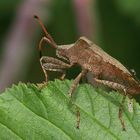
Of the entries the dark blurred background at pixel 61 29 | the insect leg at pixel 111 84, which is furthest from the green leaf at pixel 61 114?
the dark blurred background at pixel 61 29

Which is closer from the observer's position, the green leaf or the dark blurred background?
the green leaf

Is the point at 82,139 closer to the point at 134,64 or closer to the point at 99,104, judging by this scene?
the point at 99,104

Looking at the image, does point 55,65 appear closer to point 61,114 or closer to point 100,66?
point 100,66

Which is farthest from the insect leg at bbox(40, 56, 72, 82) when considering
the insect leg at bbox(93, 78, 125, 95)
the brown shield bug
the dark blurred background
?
the dark blurred background

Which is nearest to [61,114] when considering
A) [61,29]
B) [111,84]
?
[111,84]

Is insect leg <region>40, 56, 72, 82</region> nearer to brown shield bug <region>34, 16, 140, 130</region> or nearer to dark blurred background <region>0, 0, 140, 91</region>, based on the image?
brown shield bug <region>34, 16, 140, 130</region>

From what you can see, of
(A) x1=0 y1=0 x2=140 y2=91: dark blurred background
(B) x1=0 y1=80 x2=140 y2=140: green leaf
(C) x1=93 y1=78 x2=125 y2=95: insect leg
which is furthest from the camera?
(A) x1=0 y1=0 x2=140 y2=91: dark blurred background
